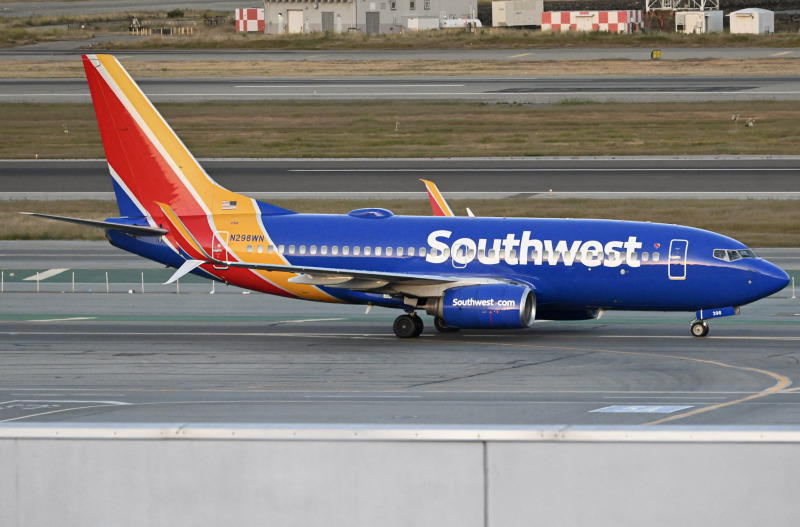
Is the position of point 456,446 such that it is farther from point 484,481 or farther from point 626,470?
point 626,470

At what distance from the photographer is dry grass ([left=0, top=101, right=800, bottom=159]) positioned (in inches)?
3578

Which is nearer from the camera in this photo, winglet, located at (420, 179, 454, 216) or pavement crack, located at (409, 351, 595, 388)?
pavement crack, located at (409, 351, 595, 388)

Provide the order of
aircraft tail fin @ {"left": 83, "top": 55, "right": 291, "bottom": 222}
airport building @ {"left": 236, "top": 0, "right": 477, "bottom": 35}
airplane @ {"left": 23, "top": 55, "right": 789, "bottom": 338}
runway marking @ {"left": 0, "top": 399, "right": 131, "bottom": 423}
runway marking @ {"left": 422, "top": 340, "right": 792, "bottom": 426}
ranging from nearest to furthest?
runway marking @ {"left": 422, "top": 340, "right": 792, "bottom": 426}, runway marking @ {"left": 0, "top": 399, "right": 131, "bottom": 423}, airplane @ {"left": 23, "top": 55, "right": 789, "bottom": 338}, aircraft tail fin @ {"left": 83, "top": 55, "right": 291, "bottom": 222}, airport building @ {"left": 236, "top": 0, "right": 477, "bottom": 35}

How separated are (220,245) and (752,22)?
136 meters

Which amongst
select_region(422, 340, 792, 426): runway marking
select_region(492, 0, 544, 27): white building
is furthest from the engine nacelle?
select_region(492, 0, 544, 27): white building

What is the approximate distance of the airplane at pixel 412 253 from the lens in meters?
37.6

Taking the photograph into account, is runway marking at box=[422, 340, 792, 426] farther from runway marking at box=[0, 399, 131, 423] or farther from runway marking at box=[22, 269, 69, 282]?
runway marking at box=[22, 269, 69, 282]

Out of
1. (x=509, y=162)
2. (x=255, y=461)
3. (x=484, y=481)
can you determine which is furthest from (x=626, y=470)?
(x=509, y=162)

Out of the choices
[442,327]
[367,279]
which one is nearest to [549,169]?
[442,327]

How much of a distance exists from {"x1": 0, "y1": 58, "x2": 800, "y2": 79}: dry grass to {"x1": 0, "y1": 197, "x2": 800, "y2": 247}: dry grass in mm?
62752

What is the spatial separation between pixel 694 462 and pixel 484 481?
77.1 inches

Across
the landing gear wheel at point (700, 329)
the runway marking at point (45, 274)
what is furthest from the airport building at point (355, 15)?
the landing gear wheel at point (700, 329)

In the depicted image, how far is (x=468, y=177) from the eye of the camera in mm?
79438

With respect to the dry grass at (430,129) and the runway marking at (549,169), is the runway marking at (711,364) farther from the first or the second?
the dry grass at (430,129)
